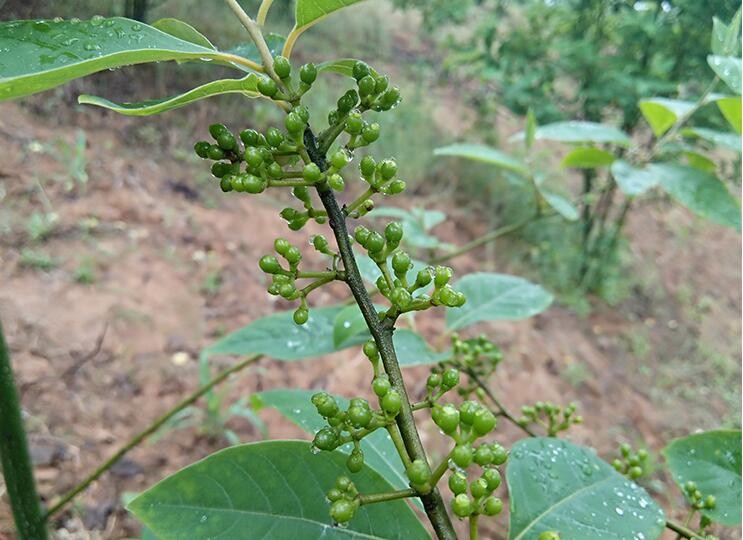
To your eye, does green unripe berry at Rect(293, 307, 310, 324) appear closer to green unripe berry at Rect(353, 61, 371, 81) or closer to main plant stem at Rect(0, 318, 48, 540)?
green unripe berry at Rect(353, 61, 371, 81)

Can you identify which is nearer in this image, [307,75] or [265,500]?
[307,75]

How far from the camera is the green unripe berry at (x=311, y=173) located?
477mm

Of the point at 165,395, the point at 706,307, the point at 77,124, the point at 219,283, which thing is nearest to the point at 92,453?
the point at 165,395

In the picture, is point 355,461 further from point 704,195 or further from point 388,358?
point 704,195

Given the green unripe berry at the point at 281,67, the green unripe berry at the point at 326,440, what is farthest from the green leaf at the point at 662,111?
the green unripe berry at the point at 326,440

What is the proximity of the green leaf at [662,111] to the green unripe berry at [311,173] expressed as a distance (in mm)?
1404

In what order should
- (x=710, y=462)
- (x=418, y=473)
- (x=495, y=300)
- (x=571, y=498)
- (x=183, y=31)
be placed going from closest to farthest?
(x=418, y=473) < (x=183, y=31) < (x=571, y=498) < (x=710, y=462) < (x=495, y=300)

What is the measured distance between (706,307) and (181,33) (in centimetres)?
543

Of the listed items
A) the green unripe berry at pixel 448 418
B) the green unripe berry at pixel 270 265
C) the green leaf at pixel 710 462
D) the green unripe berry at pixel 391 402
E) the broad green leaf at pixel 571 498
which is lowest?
Answer: the green leaf at pixel 710 462

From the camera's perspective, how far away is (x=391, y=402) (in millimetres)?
470

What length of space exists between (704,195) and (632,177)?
0.63ft

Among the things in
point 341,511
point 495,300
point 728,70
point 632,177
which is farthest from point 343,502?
point 632,177

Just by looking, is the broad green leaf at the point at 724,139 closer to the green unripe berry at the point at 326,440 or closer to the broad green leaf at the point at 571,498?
the broad green leaf at the point at 571,498

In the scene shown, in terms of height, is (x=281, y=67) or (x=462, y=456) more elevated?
(x=281, y=67)
